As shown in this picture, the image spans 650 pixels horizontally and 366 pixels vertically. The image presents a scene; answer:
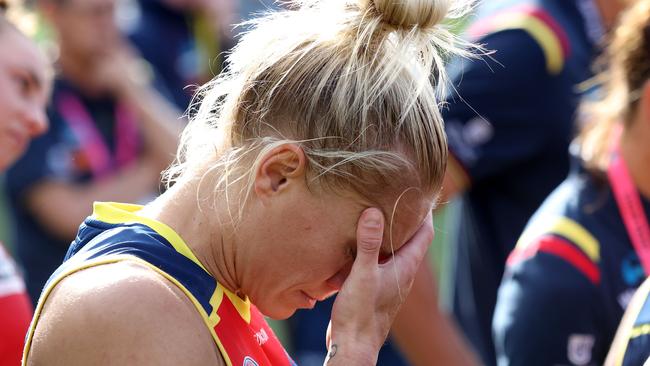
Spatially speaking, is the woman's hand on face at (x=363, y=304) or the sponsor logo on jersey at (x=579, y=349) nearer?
the woman's hand on face at (x=363, y=304)

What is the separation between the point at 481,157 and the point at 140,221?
1955 millimetres

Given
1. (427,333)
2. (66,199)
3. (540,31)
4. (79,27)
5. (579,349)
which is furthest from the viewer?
(79,27)

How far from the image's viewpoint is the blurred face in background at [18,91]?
2.54 m

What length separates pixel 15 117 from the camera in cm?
254

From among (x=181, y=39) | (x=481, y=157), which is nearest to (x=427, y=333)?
(x=481, y=157)

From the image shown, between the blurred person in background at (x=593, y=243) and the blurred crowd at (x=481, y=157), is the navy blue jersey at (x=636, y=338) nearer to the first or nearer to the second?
the blurred crowd at (x=481, y=157)

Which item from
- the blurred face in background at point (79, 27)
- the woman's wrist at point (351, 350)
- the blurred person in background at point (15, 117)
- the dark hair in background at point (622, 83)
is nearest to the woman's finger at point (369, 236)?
the woman's wrist at point (351, 350)

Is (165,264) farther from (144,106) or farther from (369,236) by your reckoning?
(144,106)

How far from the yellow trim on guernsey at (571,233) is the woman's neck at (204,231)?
121 cm

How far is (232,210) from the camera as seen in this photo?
195 centimetres

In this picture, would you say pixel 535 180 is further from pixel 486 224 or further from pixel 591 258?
pixel 591 258

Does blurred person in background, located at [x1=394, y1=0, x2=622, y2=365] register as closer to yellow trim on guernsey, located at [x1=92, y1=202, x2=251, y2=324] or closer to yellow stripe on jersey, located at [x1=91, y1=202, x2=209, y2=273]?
yellow trim on guernsey, located at [x1=92, y1=202, x2=251, y2=324]

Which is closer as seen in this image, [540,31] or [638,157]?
[638,157]

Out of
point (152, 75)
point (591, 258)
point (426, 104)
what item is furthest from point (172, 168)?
point (152, 75)
